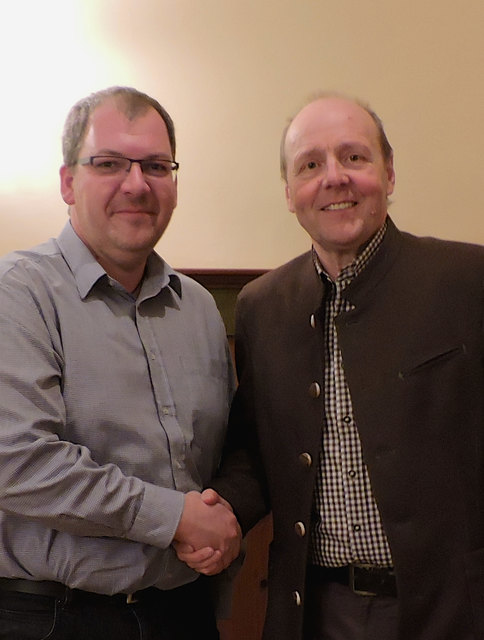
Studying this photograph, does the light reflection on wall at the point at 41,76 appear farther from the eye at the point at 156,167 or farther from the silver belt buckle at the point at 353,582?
the silver belt buckle at the point at 353,582

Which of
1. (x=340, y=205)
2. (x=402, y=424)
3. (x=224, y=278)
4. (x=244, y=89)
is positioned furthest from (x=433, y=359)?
(x=244, y=89)

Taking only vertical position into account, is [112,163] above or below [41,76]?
below

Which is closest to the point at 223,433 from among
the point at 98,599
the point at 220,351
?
the point at 220,351

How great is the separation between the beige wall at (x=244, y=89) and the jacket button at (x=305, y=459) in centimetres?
119

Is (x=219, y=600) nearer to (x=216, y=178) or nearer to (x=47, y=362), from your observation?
(x=47, y=362)

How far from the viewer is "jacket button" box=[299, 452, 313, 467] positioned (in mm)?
1470

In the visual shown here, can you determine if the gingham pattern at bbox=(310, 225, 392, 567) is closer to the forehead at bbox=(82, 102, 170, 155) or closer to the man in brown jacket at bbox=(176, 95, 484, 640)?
the man in brown jacket at bbox=(176, 95, 484, 640)

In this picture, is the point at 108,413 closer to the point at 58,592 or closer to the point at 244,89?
the point at 58,592

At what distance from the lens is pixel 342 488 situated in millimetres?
1446

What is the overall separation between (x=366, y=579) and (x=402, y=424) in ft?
Answer: 1.02

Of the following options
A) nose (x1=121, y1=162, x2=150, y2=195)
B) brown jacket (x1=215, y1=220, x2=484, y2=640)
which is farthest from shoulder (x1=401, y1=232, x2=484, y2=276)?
nose (x1=121, y1=162, x2=150, y2=195)

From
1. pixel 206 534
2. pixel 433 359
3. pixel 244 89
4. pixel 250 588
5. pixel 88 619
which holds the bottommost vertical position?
pixel 250 588

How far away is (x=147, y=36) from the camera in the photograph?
261 cm

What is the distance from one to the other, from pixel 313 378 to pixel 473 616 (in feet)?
1.76
